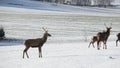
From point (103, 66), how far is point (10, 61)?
445cm

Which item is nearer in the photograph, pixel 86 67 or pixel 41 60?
pixel 86 67

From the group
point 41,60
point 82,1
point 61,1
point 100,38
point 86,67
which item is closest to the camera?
point 86,67

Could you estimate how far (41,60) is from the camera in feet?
51.8

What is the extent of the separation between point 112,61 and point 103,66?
3.55 feet

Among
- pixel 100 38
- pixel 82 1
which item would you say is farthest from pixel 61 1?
pixel 100 38

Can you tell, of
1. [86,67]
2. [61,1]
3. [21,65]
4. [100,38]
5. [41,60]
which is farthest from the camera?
[61,1]

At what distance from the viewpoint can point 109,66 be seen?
1370 cm

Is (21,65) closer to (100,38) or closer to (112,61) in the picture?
(112,61)

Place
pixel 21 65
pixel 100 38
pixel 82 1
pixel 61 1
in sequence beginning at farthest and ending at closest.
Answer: pixel 82 1, pixel 61 1, pixel 100 38, pixel 21 65

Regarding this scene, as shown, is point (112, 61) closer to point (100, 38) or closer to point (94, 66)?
point (94, 66)

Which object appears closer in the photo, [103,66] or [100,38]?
[103,66]

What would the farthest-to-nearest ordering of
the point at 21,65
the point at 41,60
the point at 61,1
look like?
the point at 61,1 < the point at 41,60 < the point at 21,65

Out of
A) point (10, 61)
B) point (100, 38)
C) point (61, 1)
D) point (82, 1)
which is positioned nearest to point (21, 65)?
point (10, 61)

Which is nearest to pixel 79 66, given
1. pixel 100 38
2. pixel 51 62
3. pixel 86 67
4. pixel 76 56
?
pixel 86 67
